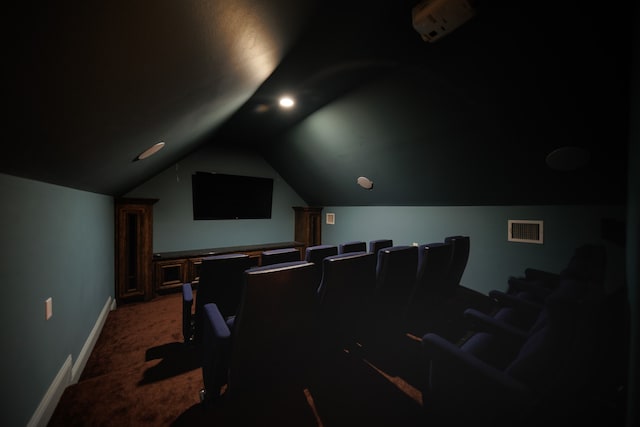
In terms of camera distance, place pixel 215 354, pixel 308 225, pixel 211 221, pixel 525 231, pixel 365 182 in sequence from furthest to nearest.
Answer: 1. pixel 308 225
2. pixel 211 221
3. pixel 365 182
4. pixel 525 231
5. pixel 215 354

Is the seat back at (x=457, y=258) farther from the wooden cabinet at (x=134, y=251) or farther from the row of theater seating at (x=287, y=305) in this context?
the wooden cabinet at (x=134, y=251)

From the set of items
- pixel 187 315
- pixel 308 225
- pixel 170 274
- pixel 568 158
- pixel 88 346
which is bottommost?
pixel 88 346

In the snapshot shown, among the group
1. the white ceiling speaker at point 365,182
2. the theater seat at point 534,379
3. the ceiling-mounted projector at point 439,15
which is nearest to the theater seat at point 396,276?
the theater seat at point 534,379

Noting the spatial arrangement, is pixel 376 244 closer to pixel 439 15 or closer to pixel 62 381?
pixel 439 15

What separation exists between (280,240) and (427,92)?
4465 mm

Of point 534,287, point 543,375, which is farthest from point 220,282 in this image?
point 534,287

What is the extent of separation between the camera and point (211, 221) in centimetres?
496

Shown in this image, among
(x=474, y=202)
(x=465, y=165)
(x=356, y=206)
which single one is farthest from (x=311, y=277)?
(x=356, y=206)

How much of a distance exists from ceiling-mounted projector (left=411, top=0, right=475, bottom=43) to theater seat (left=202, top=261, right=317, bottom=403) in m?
1.68

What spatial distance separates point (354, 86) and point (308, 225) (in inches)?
143

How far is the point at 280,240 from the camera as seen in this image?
232 inches

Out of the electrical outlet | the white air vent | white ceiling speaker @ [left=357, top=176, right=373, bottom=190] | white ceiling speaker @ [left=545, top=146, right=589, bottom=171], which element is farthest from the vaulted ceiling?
the electrical outlet

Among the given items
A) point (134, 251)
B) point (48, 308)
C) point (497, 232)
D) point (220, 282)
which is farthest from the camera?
point (134, 251)

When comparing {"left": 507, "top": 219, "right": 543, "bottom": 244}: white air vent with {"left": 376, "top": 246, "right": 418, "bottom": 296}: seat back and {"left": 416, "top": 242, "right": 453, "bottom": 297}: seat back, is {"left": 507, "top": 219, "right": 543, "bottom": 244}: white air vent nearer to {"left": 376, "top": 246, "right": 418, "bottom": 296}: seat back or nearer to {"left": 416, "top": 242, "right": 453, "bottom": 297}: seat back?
{"left": 416, "top": 242, "right": 453, "bottom": 297}: seat back
